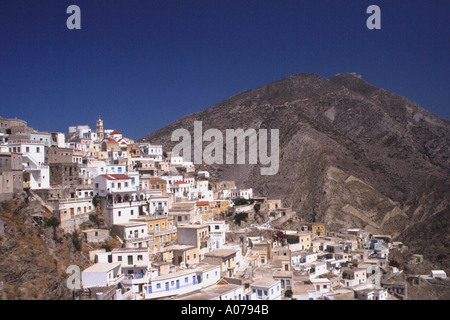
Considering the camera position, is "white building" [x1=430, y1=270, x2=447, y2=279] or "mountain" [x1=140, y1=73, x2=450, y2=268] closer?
"white building" [x1=430, y1=270, x2=447, y2=279]

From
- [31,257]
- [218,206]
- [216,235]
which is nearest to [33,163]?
[31,257]

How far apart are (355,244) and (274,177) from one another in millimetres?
21761

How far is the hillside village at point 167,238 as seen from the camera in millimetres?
15047

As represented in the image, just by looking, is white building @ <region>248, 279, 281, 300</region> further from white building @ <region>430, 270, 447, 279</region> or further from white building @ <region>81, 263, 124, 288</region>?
white building @ <region>430, 270, 447, 279</region>

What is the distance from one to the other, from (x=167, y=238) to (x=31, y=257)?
6.49 metres

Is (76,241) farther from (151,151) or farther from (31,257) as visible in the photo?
(151,151)

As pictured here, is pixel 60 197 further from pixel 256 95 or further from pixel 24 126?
pixel 256 95

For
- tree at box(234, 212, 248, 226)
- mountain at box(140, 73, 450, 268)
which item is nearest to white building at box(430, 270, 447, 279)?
mountain at box(140, 73, 450, 268)

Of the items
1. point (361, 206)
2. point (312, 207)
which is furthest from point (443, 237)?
point (312, 207)

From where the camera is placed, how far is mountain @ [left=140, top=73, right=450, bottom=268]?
1634 inches

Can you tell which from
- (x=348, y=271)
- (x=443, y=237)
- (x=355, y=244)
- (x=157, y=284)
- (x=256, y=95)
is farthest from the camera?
(x=256, y=95)

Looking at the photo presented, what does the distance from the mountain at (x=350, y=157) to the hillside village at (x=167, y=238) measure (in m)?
11.8

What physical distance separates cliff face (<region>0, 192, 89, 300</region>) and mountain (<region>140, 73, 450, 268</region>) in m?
27.2

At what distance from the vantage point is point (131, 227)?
1802 cm
